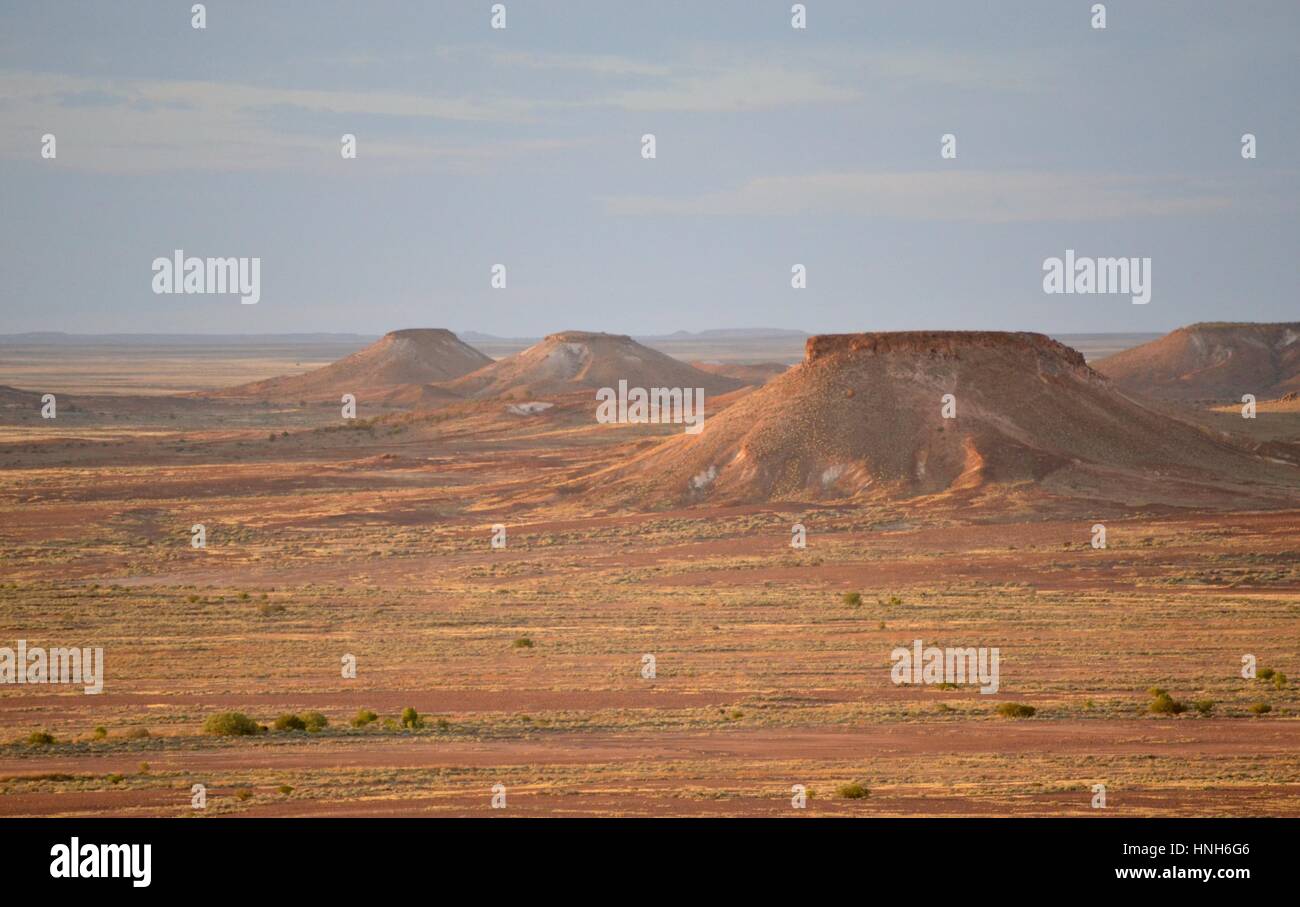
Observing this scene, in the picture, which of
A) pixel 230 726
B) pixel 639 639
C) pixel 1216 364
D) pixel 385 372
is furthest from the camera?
pixel 385 372

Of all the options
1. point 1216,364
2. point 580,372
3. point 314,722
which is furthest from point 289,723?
point 1216,364

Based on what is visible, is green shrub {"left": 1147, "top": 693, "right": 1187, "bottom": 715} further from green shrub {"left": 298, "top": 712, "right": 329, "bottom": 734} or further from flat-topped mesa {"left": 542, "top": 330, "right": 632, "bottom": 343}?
flat-topped mesa {"left": 542, "top": 330, "right": 632, "bottom": 343}

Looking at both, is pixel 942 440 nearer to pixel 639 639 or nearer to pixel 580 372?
pixel 639 639

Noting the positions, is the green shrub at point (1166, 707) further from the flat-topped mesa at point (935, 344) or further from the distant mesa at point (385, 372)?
the distant mesa at point (385, 372)

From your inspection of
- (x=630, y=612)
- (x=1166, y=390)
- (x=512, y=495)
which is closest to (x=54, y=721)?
(x=630, y=612)

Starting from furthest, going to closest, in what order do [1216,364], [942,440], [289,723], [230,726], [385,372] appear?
[385,372], [1216,364], [942,440], [289,723], [230,726]

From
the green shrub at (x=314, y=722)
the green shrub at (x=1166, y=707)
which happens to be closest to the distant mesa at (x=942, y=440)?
the green shrub at (x=1166, y=707)
